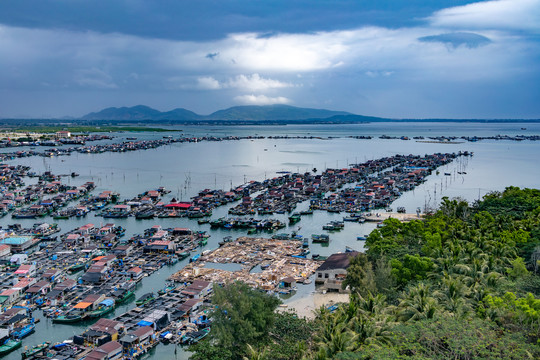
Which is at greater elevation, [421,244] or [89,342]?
[421,244]

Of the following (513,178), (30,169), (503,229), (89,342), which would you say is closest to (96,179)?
(30,169)

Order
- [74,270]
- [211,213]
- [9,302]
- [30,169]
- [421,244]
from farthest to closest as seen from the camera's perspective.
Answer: [30,169] → [211,213] → [74,270] → [421,244] → [9,302]

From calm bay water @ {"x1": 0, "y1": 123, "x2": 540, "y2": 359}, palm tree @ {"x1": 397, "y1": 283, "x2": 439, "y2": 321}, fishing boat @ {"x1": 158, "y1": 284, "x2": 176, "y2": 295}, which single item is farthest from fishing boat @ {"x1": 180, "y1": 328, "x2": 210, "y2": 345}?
palm tree @ {"x1": 397, "y1": 283, "x2": 439, "y2": 321}

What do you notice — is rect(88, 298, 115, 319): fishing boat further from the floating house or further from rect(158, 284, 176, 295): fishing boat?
the floating house

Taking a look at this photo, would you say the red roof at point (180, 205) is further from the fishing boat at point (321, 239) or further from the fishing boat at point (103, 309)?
the fishing boat at point (103, 309)

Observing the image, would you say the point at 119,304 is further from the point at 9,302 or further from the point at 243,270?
the point at 243,270

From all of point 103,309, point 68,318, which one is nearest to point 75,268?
point 103,309

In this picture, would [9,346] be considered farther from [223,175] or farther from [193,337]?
[223,175]
